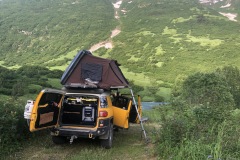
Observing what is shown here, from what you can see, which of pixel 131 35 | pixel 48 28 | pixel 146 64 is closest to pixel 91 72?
pixel 146 64

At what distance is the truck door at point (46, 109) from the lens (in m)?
8.04

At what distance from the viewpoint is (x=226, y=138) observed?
673 centimetres

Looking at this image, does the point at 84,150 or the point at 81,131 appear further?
the point at 84,150

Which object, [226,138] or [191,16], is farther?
[191,16]

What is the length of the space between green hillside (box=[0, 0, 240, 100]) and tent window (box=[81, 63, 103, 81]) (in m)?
37.4

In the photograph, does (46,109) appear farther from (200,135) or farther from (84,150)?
(200,135)

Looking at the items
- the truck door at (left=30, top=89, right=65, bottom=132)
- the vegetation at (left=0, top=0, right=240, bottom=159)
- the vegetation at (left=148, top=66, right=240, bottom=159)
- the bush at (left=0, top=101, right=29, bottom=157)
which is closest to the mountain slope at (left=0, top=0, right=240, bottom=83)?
the vegetation at (left=0, top=0, right=240, bottom=159)

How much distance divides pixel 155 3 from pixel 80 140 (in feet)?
272

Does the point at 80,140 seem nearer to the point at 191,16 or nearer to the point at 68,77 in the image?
the point at 68,77

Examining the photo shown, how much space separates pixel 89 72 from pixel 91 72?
0.09 m

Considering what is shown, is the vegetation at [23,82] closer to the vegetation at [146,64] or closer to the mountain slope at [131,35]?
the vegetation at [146,64]

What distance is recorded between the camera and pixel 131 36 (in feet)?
232

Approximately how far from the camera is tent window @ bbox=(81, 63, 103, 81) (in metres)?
11.0

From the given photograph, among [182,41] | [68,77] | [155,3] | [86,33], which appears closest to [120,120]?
[68,77]
